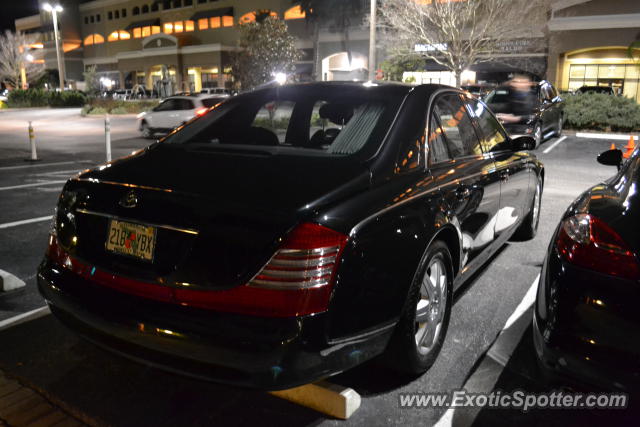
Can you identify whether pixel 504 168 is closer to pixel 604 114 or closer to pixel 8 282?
pixel 8 282

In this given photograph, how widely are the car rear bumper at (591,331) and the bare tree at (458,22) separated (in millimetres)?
22921

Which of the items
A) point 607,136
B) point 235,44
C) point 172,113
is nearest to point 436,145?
point 172,113

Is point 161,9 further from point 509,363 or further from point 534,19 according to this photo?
point 509,363

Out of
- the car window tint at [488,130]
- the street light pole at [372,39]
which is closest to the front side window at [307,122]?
the car window tint at [488,130]

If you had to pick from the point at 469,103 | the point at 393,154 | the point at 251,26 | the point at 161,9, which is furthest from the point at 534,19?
the point at 161,9

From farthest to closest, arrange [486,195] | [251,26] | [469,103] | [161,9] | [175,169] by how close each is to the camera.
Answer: [161,9]
[251,26]
[469,103]
[486,195]
[175,169]

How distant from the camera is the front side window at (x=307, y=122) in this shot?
3.09 metres

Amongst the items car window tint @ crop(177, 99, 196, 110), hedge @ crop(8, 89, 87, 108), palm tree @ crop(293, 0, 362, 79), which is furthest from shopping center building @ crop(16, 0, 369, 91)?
car window tint @ crop(177, 99, 196, 110)

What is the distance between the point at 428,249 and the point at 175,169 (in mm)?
1409

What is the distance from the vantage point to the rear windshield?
10.2 feet

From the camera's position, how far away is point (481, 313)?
4090 mm

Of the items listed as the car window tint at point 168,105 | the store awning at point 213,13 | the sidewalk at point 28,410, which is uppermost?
the store awning at point 213,13

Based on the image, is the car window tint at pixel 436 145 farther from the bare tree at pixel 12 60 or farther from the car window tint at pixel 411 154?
the bare tree at pixel 12 60

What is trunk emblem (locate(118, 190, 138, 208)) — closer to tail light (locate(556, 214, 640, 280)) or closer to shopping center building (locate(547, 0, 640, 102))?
tail light (locate(556, 214, 640, 280))
